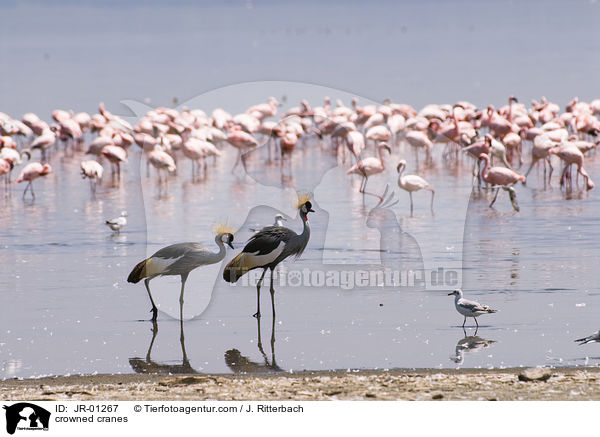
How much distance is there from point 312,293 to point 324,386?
2.67 meters

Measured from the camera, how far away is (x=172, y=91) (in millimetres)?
28938

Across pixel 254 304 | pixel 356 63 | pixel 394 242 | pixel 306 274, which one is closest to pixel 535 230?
pixel 394 242

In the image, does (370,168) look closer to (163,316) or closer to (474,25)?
(163,316)

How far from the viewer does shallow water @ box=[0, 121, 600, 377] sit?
6227 millimetres

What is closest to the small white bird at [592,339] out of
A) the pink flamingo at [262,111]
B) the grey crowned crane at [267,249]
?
the grey crowned crane at [267,249]

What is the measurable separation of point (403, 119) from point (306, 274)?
11.9 metres

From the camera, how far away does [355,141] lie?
1653cm

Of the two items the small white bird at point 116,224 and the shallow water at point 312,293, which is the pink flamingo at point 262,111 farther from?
the small white bird at point 116,224
